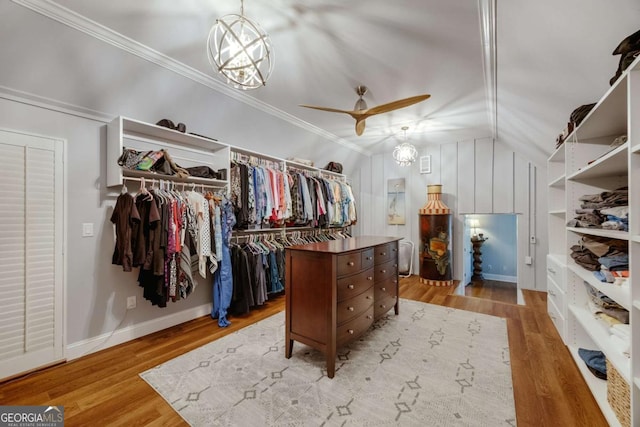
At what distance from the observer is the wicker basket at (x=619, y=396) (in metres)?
1.33

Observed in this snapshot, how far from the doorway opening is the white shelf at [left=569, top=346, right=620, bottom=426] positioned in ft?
11.4

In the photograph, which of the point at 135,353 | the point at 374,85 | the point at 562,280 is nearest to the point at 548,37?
the point at 374,85

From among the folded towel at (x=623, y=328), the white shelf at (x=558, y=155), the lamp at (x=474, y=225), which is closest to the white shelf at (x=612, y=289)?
the folded towel at (x=623, y=328)

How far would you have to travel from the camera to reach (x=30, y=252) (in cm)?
201

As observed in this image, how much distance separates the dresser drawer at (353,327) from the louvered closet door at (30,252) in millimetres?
2290

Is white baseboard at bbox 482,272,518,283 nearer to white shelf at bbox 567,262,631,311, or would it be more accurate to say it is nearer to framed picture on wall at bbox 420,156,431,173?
framed picture on wall at bbox 420,156,431,173

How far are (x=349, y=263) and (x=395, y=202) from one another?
385 cm

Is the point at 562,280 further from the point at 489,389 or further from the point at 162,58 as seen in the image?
the point at 162,58

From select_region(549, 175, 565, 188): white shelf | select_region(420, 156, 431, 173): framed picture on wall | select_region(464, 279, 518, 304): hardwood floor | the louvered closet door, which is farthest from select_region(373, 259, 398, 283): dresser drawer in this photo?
select_region(420, 156, 431, 173): framed picture on wall

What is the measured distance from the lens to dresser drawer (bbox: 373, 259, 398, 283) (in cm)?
257

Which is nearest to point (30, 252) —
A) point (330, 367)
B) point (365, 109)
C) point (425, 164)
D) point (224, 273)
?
point (224, 273)

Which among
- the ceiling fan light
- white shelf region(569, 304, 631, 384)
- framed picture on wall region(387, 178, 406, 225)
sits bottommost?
white shelf region(569, 304, 631, 384)

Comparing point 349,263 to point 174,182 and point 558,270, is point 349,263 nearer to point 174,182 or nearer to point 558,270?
point 174,182

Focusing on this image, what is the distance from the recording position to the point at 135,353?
228cm
